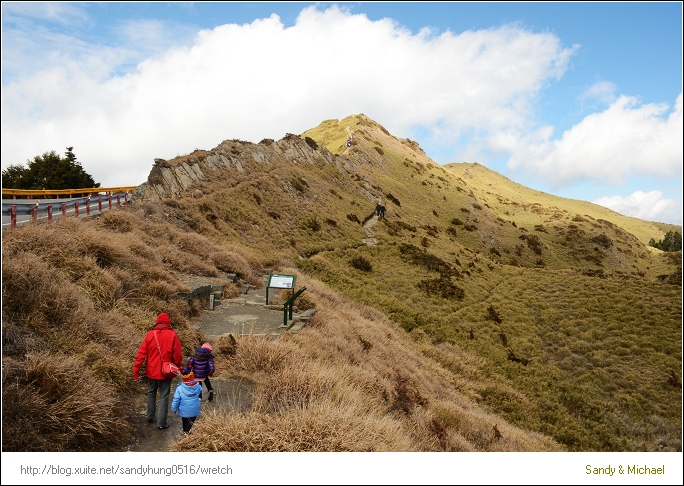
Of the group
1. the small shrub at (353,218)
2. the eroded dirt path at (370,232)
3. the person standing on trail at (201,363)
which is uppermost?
the small shrub at (353,218)

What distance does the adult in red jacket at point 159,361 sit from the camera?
6.29 metres

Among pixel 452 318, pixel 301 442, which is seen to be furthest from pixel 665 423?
pixel 301 442

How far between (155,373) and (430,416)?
270 inches

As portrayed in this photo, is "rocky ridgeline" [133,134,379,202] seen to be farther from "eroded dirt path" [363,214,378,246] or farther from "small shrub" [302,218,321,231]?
"small shrub" [302,218,321,231]

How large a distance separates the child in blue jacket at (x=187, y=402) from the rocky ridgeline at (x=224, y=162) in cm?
2321

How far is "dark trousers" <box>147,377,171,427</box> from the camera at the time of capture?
625 cm

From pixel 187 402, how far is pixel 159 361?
0.94m

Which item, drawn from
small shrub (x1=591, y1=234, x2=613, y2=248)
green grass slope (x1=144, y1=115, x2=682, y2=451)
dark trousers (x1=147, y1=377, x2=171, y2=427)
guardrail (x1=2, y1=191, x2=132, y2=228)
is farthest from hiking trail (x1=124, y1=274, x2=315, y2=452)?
small shrub (x1=591, y1=234, x2=613, y2=248)

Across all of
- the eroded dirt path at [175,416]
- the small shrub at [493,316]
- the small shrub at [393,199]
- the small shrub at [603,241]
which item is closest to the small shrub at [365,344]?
the eroded dirt path at [175,416]

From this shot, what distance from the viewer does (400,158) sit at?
81.2m

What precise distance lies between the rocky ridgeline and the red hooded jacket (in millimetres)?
22309

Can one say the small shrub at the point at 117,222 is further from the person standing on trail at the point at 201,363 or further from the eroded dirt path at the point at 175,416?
the person standing on trail at the point at 201,363

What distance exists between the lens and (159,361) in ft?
21.2

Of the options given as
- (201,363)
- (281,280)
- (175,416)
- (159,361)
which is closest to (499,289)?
(281,280)
